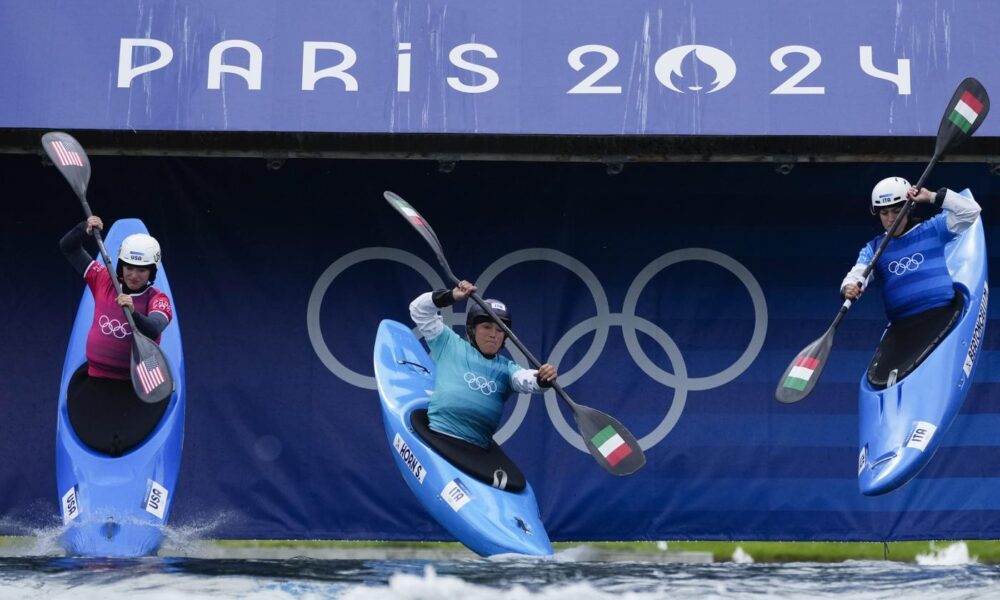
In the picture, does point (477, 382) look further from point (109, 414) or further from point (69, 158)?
point (69, 158)

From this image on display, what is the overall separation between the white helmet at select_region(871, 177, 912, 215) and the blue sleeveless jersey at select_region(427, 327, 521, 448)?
1.98 m

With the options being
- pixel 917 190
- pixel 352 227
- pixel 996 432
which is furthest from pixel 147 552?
pixel 996 432

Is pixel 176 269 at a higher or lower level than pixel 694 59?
lower

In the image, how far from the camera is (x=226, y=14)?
7672 millimetres

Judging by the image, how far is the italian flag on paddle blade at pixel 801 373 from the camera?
721 cm

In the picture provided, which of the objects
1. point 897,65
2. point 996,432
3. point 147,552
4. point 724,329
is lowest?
point 147,552

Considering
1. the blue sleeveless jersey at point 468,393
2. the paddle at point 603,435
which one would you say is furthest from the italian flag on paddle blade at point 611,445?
the blue sleeveless jersey at point 468,393

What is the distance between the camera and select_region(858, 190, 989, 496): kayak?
694cm

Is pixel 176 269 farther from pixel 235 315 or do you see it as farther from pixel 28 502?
pixel 28 502

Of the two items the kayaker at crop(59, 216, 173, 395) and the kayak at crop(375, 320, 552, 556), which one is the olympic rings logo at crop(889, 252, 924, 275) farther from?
the kayaker at crop(59, 216, 173, 395)

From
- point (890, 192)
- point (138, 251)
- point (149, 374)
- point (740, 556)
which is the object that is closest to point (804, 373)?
point (890, 192)

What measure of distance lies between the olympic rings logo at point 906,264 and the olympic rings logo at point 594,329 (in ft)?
3.98

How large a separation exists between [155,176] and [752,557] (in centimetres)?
448

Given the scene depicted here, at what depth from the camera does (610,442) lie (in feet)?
24.2
